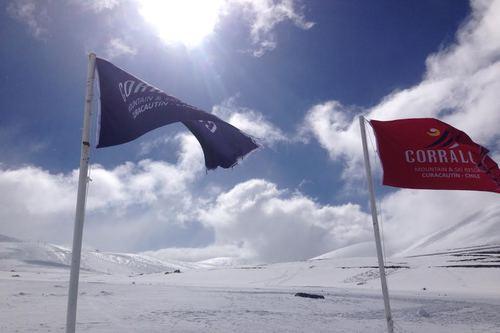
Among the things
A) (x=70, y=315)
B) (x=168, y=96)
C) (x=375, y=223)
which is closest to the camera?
(x=70, y=315)

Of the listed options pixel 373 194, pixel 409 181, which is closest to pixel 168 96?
pixel 373 194

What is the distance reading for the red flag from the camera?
379 inches

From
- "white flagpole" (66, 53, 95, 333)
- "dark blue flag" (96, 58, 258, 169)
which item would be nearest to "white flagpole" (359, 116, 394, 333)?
"dark blue flag" (96, 58, 258, 169)

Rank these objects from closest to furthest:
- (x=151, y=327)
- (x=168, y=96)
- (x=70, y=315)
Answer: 1. (x=70, y=315)
2. (x=168, y=96)
3. (x=151, y=327)

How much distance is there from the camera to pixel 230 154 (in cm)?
838

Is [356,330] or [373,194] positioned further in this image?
[356,330]

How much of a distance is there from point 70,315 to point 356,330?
10.3 metres

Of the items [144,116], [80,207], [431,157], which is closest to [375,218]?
[431,157]

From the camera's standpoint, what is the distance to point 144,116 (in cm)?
709

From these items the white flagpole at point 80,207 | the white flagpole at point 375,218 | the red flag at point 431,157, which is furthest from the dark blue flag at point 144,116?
the red flag at point 431,157

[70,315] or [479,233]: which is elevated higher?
[479,233]

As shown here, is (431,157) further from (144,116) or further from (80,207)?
(80,207)

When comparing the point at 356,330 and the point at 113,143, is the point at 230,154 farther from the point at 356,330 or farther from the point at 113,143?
the point at 356,330

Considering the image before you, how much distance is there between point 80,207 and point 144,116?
1875 mm
